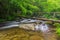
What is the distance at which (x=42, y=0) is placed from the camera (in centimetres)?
2217

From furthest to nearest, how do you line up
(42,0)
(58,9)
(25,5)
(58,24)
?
(42,0)
(58,9)
(25,5)
(58,24)

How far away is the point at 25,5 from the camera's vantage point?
625 inches

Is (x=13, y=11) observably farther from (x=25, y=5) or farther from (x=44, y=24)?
(x=44, y=24)

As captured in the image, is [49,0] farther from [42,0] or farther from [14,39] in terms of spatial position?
[14,39]

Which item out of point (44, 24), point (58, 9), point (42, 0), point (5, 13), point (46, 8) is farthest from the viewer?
point (42, 0)

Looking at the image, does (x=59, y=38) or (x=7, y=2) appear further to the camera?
(x=7, y=2)

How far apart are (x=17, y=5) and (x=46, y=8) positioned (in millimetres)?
6803

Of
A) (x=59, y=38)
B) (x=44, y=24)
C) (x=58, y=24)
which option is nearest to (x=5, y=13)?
(x=44, y=24)

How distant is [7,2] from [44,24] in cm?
404

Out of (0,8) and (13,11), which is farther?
(13,11)

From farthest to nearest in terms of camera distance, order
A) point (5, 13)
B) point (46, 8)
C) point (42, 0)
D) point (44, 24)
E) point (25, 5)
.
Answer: point (42, 0), point (46, 8), point (25, 5), point (5, 13), point (44, 24)

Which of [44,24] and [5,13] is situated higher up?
[5,13]

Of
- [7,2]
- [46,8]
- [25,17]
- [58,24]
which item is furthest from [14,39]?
[46,8]

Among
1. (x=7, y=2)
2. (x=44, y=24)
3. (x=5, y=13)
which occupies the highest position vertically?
(x=7, y=2)
